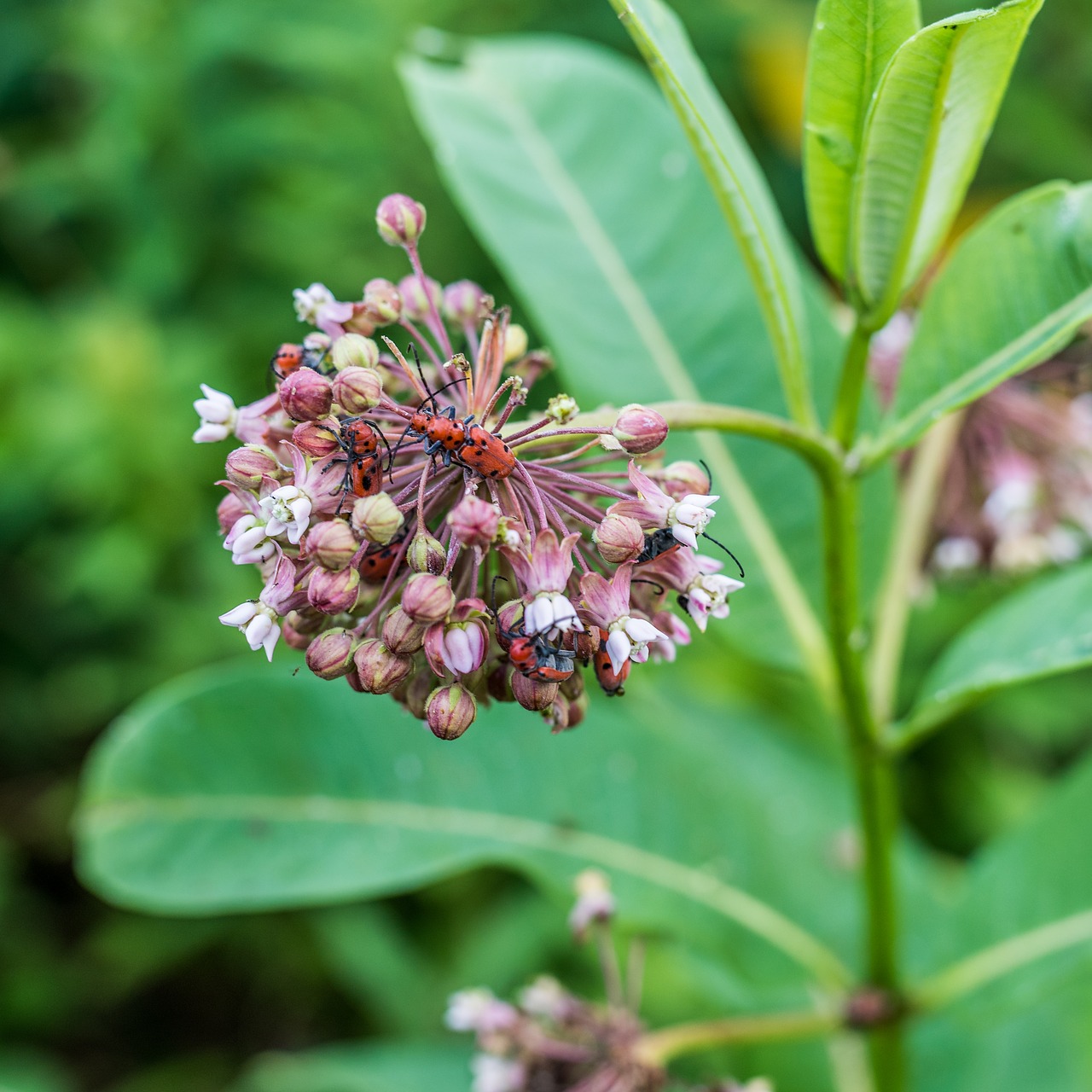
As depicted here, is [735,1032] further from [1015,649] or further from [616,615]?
[616,615]

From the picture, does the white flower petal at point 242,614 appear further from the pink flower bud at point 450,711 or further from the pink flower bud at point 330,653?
the pink flower bud at point 450,711

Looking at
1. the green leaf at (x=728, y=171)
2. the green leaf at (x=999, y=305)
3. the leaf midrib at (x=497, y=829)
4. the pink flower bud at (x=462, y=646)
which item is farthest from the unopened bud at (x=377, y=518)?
the leaf midrib at (x=497, y=829)

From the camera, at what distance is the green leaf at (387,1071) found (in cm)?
271

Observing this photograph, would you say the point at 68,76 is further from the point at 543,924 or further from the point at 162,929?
the point at 543,924

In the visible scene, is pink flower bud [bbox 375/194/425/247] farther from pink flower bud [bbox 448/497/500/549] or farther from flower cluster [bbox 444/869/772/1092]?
flower cluster [bbox 444/869/772/1092]

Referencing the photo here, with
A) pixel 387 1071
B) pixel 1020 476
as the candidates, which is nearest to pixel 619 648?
pixel 1020 476

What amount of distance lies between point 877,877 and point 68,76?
16.9ft

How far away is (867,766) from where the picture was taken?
68.2 inches

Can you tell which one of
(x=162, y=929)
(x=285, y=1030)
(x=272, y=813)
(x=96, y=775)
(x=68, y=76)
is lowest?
(x=285, y=1030)

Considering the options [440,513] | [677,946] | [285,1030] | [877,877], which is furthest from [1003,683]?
[285,1030]

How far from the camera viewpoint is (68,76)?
5.29m

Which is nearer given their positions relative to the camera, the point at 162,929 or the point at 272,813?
the point at 272,813

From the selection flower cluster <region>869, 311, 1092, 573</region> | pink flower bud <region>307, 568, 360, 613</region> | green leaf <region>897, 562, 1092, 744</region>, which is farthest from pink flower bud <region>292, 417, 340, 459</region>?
flower cluster <region>869, 311, 1092, 573</region>

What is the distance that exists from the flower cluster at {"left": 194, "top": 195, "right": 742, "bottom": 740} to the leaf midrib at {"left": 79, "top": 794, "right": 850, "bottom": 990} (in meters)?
0.77
